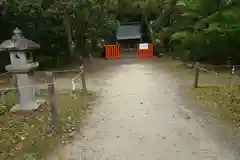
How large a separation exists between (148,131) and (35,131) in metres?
2.36

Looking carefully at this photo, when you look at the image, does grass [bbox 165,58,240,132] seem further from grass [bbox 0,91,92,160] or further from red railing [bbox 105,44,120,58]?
red railing [bbox 105,44,120,58]

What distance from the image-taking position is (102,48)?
25688 mm

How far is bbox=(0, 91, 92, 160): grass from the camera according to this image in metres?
5.76

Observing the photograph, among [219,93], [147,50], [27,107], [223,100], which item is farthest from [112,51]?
[27,107]

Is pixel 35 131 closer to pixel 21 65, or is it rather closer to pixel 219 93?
pixel 21 65

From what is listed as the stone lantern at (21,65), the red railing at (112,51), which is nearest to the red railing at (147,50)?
the red railing at (112,51)

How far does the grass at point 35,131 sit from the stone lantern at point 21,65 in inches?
11.9

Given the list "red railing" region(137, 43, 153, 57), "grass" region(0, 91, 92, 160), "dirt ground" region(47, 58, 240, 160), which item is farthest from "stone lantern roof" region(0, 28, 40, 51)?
"red railing" region(137, 43, 153, 57)

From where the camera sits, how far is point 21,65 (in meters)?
7.80

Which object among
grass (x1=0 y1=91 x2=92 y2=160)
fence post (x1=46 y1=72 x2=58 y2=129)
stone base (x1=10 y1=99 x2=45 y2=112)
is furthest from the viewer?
stone base (x1=10 y1=99 x2=45 y2=112)

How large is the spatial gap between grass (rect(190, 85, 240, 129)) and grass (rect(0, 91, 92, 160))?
3.47m

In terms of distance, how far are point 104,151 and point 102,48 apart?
2030cm

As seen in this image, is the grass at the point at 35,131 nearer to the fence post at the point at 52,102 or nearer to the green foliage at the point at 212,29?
the fence post at the point at 52,102

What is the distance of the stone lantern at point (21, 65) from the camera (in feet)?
25.4
